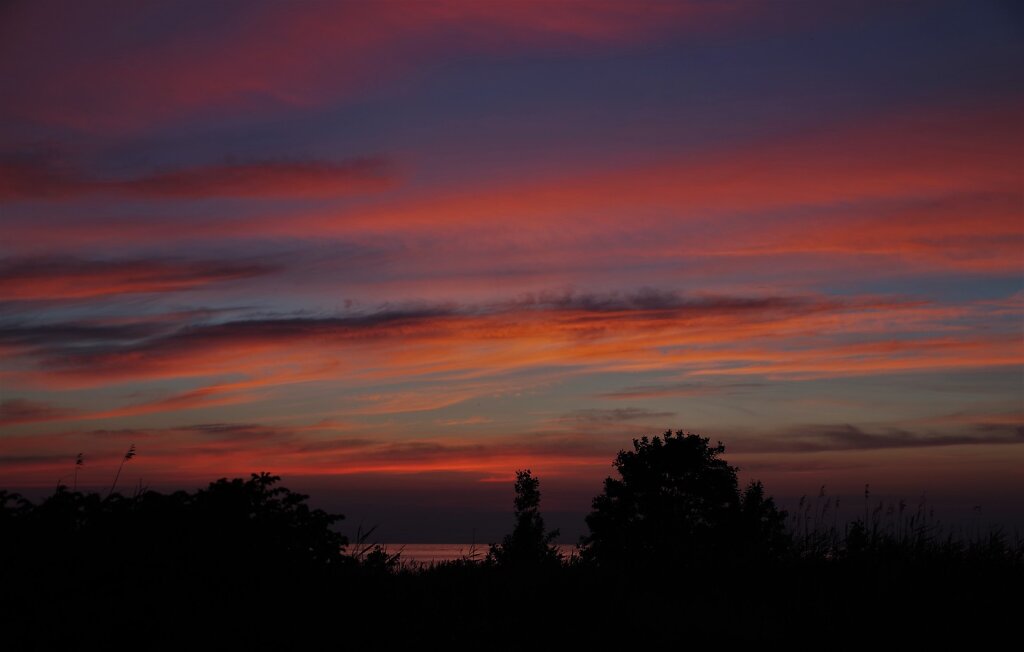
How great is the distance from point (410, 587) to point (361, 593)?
2.54 ft

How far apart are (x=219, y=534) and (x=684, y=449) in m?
29.1

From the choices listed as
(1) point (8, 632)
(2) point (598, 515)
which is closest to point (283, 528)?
(1) point (8, 632)

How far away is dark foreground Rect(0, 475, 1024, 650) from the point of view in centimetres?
902

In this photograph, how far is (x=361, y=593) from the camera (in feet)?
33.1

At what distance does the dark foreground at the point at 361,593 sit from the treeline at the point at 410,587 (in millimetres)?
21

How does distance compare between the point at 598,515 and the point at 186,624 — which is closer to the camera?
the point at 186,624

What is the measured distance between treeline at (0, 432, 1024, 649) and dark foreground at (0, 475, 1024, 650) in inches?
0.8

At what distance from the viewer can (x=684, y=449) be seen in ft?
123

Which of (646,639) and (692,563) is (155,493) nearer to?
(646,639)

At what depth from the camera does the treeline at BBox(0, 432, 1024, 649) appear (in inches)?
357

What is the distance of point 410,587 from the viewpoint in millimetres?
10695

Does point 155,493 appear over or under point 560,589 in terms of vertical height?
over

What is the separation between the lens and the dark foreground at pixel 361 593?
29.6ft

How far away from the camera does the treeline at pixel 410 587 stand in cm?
907
